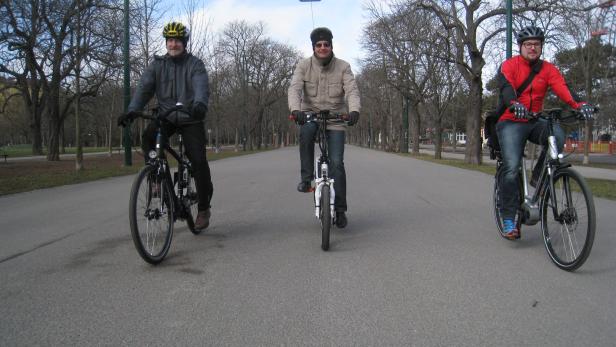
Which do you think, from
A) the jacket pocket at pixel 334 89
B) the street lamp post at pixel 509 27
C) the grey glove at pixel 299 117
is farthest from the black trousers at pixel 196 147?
the street lamp post at pixel 509 27

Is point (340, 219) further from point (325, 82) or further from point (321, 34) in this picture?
point (321, 34)

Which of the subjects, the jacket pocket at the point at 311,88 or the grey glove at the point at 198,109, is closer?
the grey glove at the point at 198,109

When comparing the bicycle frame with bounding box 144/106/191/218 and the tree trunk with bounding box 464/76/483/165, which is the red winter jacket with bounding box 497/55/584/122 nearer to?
the bicycle frame with bounding box 144/106/191/218

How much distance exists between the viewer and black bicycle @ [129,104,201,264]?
3947mm

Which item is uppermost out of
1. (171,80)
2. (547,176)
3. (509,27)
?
(509,27)

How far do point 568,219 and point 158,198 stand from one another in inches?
133

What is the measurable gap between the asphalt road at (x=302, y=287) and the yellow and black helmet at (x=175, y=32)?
2009mm

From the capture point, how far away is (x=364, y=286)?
362 cm

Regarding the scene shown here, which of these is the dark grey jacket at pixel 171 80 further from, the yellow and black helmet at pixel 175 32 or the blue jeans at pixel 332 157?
the blue jeans at pixel 332 157

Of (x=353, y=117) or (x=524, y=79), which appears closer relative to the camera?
(x=524, y=79)

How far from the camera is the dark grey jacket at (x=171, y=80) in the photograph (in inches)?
187

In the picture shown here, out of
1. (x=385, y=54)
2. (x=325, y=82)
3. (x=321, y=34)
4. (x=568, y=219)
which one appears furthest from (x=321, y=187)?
(x=385, y=54)

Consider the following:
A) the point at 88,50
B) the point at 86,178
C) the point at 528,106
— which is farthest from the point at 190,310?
the point at 88,50

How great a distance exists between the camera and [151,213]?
13.6 feet
